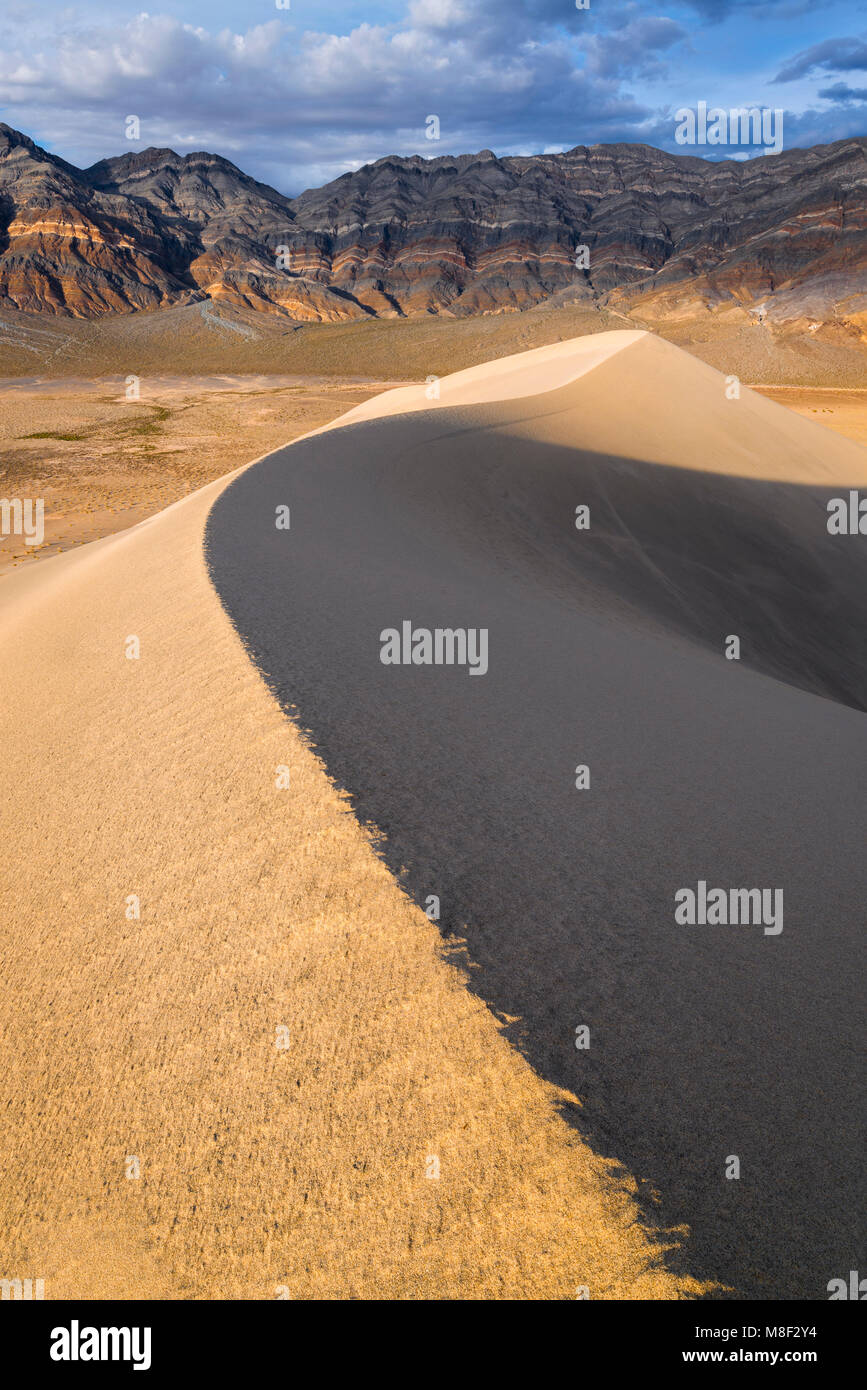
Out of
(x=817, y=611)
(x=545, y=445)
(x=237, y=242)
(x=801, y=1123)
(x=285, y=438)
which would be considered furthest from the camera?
(x=237, y=242)

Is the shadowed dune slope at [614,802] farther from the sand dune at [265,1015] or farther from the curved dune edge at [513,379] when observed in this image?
the curved dune edge at [513,379]

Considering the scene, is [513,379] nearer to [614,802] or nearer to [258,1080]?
[614,802]

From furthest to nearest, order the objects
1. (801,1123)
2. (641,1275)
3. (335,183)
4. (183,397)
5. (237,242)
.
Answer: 1. (335,183)
2. (237,242)
3. (183,397)
4. (801,1123)
5. (641,1275)

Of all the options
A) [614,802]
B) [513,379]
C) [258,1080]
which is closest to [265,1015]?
[258,1080]

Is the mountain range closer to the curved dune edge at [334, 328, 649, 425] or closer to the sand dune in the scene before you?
the curved dune edge at [334, 328, 649, 425]

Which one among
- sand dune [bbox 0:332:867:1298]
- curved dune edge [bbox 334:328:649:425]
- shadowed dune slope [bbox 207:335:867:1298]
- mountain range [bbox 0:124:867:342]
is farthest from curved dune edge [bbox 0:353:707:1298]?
mountain range [bbox 0:124:867:342]

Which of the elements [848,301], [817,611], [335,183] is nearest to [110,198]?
[335,183]

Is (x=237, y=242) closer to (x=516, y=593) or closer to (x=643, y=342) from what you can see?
(x=643, y=342)
